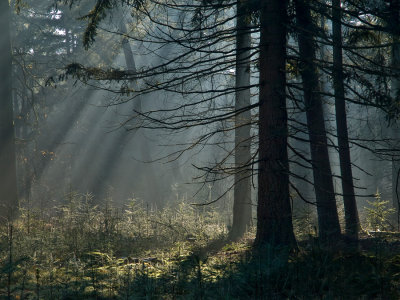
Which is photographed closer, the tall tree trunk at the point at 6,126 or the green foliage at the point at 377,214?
the green foliage at the point at 377,214

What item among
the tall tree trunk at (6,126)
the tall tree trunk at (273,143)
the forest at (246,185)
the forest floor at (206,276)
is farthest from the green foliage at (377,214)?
the tall tree trunk at (6,126)

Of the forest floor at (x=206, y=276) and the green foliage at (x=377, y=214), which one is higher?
the green foliage at (x=377, y=214)

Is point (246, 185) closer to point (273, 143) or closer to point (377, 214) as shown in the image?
point (377, 214)

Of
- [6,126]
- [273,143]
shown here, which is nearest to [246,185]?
[273,143]

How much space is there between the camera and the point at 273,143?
7223 mm

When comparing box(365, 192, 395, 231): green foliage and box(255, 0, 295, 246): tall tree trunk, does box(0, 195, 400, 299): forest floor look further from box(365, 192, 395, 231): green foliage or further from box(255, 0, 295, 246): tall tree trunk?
box(365, 192, 395, 231): green foliage

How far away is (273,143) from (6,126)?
26.3 feet

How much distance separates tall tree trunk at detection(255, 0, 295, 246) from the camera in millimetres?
7191

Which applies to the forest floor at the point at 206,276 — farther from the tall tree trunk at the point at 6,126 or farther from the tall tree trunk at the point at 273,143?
the tall tree trunk at the point at 6,126

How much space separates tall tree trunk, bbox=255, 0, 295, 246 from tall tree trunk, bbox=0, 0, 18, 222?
23.8 feet

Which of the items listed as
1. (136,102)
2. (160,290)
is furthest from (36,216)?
(136,102)

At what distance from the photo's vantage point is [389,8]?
6.77 m

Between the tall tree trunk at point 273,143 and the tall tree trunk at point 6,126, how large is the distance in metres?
7.27

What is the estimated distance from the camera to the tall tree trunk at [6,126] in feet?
37.3
